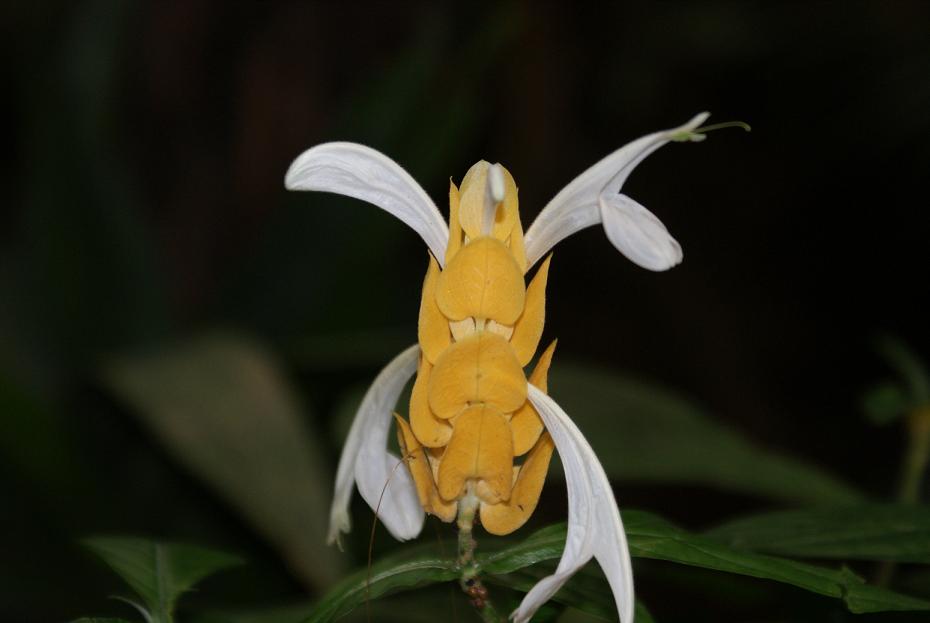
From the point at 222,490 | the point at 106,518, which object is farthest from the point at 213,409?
the point at 106,518

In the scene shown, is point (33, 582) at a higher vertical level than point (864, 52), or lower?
lower

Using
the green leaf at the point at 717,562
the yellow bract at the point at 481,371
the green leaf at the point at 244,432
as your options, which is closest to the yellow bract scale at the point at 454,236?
the yellow bract at the point at 481,371

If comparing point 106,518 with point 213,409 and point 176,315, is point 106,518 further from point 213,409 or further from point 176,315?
point 176,315

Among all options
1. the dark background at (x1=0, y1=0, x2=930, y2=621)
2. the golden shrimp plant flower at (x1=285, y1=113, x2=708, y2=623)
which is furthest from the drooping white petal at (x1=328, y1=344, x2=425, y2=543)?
the dark background at (x1=0, y1=0, x2=930, y2=621)

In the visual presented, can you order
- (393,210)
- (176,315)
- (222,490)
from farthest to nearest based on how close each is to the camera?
(176,315) < (222,490) < (393,210)

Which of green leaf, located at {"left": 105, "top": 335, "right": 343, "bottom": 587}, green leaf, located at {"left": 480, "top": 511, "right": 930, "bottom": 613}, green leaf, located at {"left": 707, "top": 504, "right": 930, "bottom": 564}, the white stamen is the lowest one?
green leaf, located at {"left": 480, "top": 511, "right": 930, "bottom": 613}

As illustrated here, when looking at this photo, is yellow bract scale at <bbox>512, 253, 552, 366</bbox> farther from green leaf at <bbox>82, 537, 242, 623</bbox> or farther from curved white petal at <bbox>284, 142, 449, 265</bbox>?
green leaf at <bbox>82, 537, 242, 623</bbox>

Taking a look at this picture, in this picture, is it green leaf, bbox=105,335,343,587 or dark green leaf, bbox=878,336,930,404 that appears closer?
A: dark green leaf, bbox=878,336,930,404

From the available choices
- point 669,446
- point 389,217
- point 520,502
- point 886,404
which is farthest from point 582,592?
point 389,217
